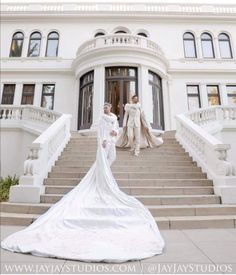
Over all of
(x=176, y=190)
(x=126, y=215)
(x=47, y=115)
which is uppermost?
(x=47, y=115)

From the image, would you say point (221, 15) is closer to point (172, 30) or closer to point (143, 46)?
point (172, 30)

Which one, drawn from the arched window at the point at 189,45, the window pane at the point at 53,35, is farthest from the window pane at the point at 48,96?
the arched window at the point at 189,45

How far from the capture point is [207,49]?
16703 millimetres

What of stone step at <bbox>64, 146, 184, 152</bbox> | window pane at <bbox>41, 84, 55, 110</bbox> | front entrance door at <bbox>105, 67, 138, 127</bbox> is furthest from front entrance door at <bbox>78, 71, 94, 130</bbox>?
stone step at <bbox>64, 146, 184, 152</bbox>

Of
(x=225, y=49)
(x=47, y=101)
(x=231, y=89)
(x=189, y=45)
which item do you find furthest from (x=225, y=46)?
(x=47, y=101)

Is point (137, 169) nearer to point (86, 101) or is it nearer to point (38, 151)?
point (38, 151)

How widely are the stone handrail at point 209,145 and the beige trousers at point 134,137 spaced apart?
1957 millimetres

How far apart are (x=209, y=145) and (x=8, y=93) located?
47.3ft

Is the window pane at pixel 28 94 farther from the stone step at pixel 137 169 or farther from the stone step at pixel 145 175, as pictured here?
the stone step at pixel 145 175

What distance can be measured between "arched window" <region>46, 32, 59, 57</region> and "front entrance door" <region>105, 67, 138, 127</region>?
5.82m

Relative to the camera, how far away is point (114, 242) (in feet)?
10.2

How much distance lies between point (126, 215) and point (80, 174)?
2.72 meters

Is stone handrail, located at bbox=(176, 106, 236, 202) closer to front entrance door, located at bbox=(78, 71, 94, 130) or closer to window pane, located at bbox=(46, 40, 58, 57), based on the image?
front entrance door, located at bbox=(78, 71, 94, 130)

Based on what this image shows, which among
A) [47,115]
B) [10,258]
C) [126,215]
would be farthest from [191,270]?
[47,115]
